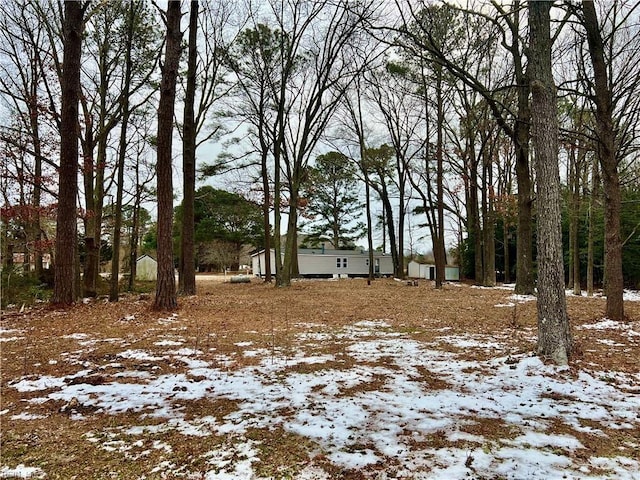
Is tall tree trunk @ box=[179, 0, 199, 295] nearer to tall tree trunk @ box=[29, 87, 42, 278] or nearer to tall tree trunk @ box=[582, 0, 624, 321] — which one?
tall tree trunk @ box=[29, 87, 42, 278]

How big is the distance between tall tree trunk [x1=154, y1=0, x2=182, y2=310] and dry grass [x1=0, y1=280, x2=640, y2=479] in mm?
606

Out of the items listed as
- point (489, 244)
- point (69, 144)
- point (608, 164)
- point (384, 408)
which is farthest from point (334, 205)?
point (384, 408)

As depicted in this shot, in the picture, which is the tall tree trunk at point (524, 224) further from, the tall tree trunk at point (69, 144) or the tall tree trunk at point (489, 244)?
the tall tree trunk at point (69, 144)

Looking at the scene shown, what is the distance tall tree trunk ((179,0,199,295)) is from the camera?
1107 centimetres

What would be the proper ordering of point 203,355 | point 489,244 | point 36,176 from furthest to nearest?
1. point 489,244
2. point 36,176
3. point 203,355

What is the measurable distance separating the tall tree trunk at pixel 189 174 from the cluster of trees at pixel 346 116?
0.17 ft

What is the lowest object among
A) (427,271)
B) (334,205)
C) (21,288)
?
(427,271)

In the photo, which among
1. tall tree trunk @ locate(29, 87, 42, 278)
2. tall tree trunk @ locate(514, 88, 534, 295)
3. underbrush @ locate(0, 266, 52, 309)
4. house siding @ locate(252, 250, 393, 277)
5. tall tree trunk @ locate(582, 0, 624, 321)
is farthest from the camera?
house siding @ locate(252, 250, 393, 277)

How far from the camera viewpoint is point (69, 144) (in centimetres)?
743

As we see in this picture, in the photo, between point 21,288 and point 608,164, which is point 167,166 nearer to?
point 21,288

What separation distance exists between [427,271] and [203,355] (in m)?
28.4

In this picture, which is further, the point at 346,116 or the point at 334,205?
the point at 334,205

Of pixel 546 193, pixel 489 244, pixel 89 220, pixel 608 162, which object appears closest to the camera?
pixel 546 193

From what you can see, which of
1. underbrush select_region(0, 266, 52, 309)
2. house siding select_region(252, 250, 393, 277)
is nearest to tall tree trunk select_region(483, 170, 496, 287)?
house siding select_region(252, 250, 393, 277)
